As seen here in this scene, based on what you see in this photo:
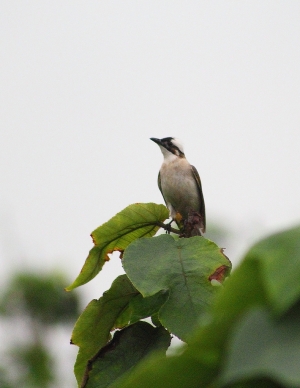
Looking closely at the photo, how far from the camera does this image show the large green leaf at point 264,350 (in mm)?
782

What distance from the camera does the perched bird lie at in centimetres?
741

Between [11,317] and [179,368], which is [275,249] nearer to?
[179,368]

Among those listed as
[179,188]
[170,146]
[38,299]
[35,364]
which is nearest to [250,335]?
[179,188]

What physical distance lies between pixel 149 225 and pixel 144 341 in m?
0.68

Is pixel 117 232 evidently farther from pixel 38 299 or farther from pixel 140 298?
pixel 38 299

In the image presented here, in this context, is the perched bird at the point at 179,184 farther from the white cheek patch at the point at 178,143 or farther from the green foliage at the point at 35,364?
the green foliage at the point at 35,364

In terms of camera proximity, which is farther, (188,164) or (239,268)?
(188,164)

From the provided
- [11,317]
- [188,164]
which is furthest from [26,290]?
[188,164]

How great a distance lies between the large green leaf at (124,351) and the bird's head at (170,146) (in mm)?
5773

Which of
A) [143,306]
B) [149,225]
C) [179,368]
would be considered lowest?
[143,306]

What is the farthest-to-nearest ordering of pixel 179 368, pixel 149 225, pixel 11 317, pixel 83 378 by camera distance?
pixel 11 317 < pixel 149 225 < pixel 83 378 < pixel 179 368

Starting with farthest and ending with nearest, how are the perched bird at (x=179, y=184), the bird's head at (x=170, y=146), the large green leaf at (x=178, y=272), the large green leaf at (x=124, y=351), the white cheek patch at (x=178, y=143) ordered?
1. the white cheek patch at (x=178, y=143)
2. the bird's head at (x=170, y=146)
3. the perched bird at (x=179, y=184)
4. the large green leaf at (x=124, y=351)
5. the large green leaf at (x=178, y=272)

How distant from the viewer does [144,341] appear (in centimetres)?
260

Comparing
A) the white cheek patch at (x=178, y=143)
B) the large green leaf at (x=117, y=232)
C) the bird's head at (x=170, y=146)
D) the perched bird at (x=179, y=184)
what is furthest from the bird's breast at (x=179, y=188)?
the large green leaf at (x=117, y=232)
